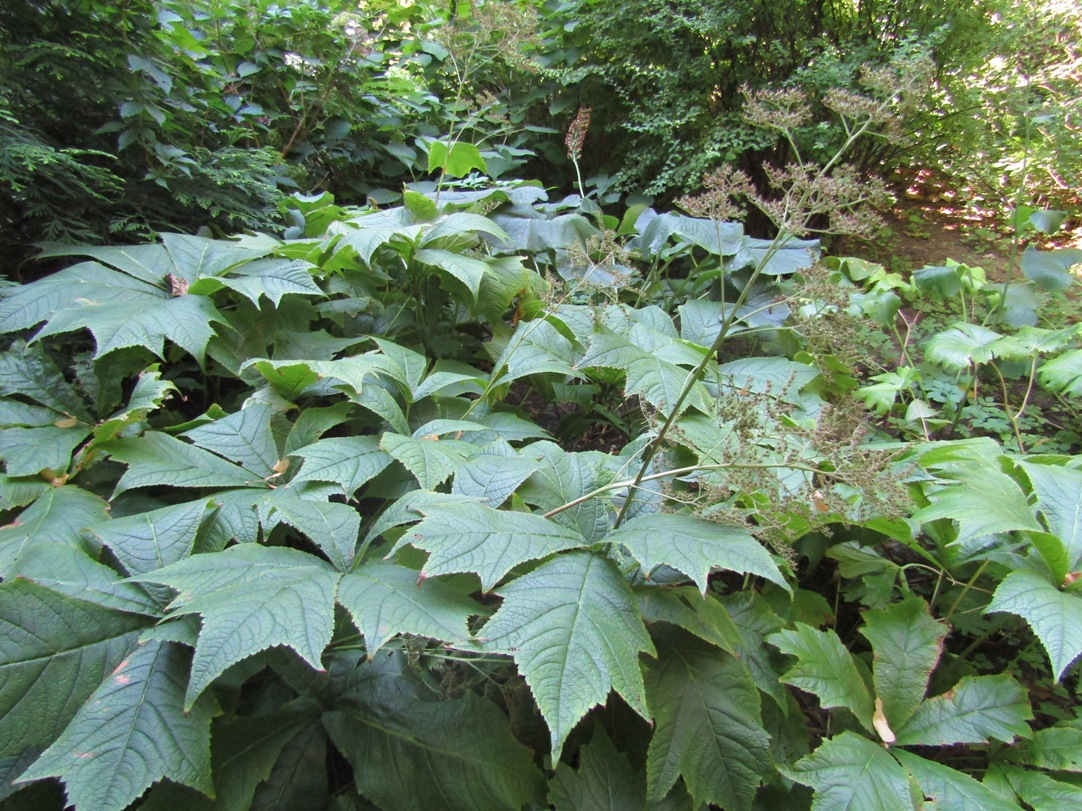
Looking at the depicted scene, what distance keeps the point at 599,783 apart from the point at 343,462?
78 centimetres

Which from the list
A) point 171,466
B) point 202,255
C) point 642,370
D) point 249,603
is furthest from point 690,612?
point 202,255

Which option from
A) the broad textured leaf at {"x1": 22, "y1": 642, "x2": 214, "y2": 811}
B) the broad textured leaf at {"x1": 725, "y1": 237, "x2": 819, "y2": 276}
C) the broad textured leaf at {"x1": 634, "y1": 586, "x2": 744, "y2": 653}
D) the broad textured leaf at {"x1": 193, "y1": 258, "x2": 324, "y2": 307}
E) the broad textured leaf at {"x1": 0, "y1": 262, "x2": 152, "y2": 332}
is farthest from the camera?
the broad textured leaf at {"x1": 725, "y1": 237, "x2": 819, "y2": 276}

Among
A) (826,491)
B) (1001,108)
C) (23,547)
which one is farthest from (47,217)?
(1001,108)

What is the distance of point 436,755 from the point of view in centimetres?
98

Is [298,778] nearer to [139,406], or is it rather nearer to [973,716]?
[139,406]

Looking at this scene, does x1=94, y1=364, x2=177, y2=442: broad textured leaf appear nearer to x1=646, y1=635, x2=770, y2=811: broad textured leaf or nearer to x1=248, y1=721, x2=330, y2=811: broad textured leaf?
x1=248, y1=721, x2=330, y2=811: broad textured leaf

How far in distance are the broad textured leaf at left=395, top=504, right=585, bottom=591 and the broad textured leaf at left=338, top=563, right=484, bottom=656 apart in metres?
0.06

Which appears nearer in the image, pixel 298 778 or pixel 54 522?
pixel 298 778

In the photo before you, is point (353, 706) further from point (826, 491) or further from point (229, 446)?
point (826, 491)

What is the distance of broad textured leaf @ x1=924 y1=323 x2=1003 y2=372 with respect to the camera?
85.0 inches

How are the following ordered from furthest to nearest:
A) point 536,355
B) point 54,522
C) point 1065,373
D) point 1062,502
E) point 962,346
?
point 962,346, point 1065,373, point 536,355, point 1062,502, point 54,522

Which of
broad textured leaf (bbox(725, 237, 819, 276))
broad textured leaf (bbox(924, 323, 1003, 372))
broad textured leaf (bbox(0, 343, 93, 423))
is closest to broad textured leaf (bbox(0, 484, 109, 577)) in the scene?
broad textured leaf (bbox(0, 343, 93, 423))

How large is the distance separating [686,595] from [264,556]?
747mm

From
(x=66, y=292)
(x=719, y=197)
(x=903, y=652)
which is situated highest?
(x=719, y=197)
